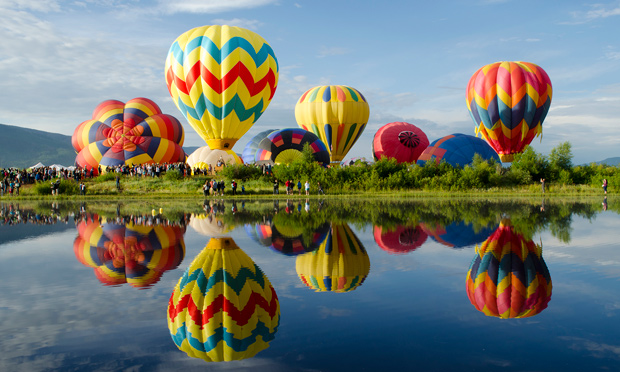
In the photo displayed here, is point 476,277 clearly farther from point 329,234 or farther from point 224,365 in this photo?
point 329,234

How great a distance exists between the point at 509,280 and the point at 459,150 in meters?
33.7

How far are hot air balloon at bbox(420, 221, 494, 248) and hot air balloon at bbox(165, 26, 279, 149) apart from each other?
21047 mm

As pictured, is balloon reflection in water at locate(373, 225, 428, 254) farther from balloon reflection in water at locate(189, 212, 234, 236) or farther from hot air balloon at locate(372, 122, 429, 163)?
hot air balloon at locate(372, 122, 429, 163)

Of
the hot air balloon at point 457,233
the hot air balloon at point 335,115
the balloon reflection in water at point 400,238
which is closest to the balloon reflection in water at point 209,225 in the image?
the balloon reflection in water at point 400,238

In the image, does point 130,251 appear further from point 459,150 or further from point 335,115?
point 335,115

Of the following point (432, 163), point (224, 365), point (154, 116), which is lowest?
point (224, 365)

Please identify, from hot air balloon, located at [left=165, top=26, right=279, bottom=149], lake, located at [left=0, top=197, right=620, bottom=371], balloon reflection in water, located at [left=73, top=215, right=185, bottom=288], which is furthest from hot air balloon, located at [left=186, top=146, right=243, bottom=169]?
lake, located at [left=0, top=197, right=620, bottom=371]

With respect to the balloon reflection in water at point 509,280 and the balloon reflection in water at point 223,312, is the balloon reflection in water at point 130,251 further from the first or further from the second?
the balloon reflection in water at point 509,280

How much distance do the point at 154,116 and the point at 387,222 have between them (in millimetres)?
34978

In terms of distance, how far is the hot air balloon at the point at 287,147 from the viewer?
4097 centimetres

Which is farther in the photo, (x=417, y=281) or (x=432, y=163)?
(x=432, y=163)

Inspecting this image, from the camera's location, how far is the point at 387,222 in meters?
15.0

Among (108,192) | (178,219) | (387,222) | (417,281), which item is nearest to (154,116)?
(108,192)

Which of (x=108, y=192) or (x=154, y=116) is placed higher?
(x=154, y=116)
